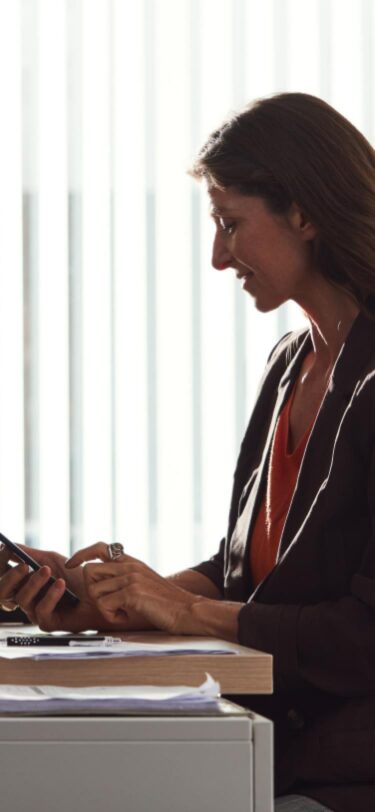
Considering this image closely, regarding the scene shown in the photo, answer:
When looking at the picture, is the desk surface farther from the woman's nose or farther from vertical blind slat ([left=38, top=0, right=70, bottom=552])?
vertical blind slat ([left=38, top=0, right=70, bottom=552])

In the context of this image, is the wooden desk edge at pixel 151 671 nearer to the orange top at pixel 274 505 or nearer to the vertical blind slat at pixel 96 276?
the orange top at pixel 274 505

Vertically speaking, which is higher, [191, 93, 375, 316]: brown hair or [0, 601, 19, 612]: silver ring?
[191, 93, 375, 316]: brown hair

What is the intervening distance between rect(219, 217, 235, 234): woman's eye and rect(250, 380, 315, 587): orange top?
0.31m

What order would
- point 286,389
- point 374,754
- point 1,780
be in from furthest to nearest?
1. point 286,389
2. point 374,754
3. point 1,780

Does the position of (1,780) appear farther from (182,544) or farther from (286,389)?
(182,544)

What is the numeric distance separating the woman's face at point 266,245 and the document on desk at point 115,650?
65 centimetres

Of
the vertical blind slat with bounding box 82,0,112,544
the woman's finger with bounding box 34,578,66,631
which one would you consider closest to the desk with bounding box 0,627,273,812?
the woman's finger with bounding box 34,578,66,631

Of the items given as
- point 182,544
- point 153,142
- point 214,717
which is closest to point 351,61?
point 153,142

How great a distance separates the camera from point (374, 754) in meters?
1.35

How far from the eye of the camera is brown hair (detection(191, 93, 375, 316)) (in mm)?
1655

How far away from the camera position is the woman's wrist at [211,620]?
4.59 feet

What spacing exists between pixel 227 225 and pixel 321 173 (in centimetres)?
20

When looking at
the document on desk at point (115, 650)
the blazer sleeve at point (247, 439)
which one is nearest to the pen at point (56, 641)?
the document on desk at point (115, 650)

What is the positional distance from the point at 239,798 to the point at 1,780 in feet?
0.51
